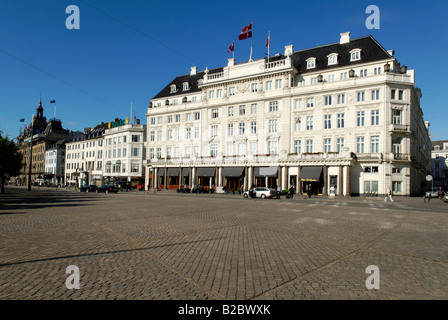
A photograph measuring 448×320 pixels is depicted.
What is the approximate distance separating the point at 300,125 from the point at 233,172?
1439cm

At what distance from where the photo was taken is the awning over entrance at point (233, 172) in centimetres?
5479

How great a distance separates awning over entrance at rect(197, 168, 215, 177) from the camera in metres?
58.5

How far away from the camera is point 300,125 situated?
5138cm

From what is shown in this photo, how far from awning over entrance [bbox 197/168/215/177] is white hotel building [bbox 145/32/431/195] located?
200 mm

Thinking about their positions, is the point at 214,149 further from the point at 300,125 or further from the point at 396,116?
the point at 396,116

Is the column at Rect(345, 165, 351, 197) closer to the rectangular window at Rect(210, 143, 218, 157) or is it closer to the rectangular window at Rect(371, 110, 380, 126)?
the rectangular window at Rect(371, 110, 380, 126)

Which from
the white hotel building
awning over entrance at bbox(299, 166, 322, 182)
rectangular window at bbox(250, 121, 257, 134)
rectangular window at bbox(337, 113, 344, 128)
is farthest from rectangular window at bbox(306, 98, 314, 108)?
awning over entrance at bbox(299, 166, 322, 182)

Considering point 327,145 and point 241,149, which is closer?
point 327,145

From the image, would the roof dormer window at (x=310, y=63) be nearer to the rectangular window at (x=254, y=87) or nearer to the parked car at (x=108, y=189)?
the rectangular window at (x=254, y=87)

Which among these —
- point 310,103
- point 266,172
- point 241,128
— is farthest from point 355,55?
point 266,172

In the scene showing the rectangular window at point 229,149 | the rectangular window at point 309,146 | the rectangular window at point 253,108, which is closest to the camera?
the rectangular window at point 309,146

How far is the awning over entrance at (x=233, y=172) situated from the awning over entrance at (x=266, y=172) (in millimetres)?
2769

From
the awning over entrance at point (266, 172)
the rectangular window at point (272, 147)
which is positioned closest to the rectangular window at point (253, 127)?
the rectangular window at point (272, 147)

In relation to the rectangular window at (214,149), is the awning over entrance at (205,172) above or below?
below
